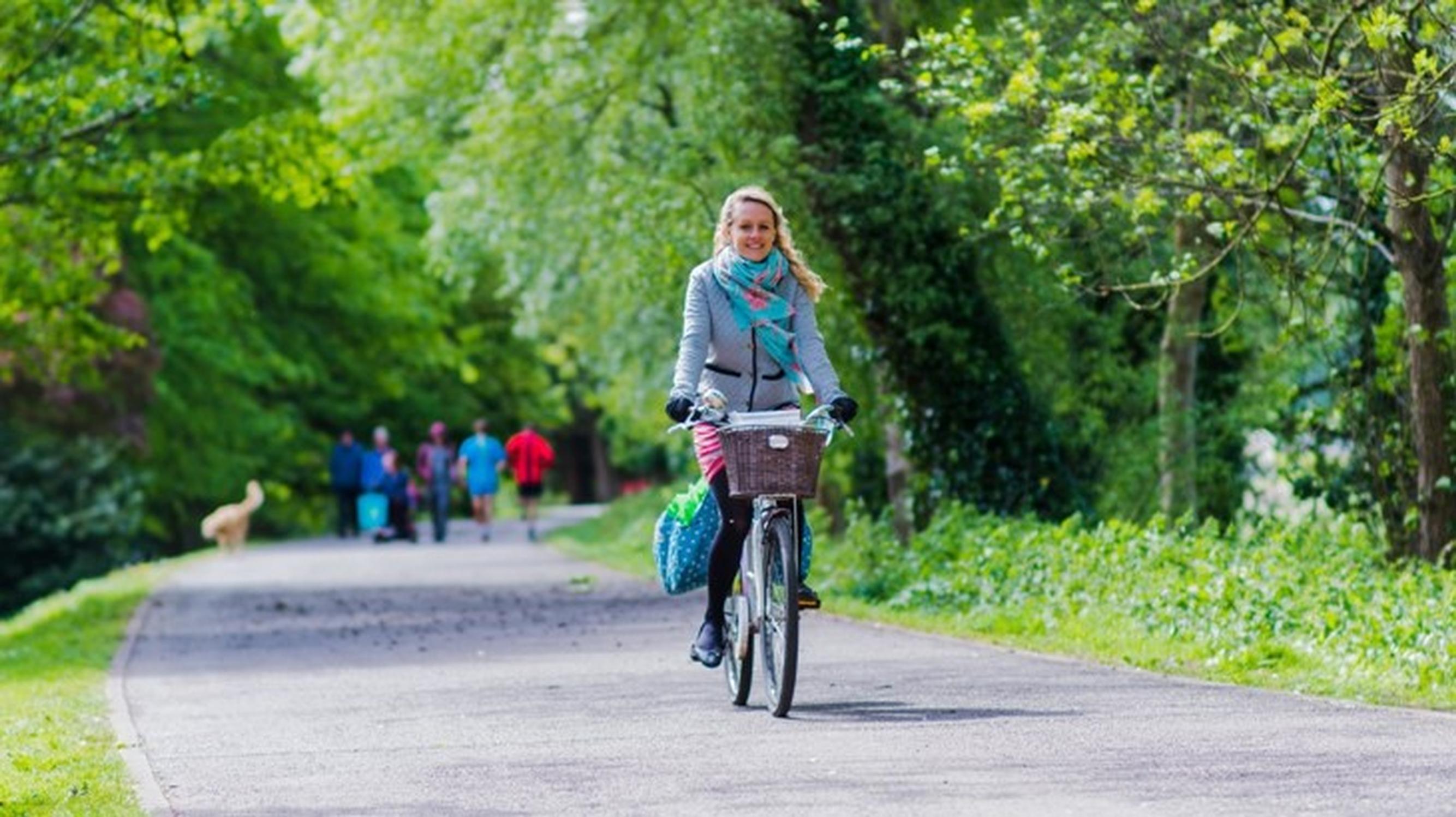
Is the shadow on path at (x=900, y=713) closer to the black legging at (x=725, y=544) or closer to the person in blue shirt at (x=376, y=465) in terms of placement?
the black legging at (x=725, y=544)

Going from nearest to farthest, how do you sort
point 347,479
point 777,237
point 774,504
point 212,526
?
1. point 774,504
2. point 777,237
3. point 212,526
4. point 347,479

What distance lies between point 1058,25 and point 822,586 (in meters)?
5.76

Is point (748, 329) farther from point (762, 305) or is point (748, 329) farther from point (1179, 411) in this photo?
point (1179, 411)

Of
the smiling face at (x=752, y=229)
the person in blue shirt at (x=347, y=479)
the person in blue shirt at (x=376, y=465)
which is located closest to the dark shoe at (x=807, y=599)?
the smiling face at (x=752, y=229)

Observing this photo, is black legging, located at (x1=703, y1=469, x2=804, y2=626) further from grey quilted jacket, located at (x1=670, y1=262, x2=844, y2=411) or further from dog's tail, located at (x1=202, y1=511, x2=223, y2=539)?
dog's tail, located at (x1=202, y1=511, x2=223, y2=539)

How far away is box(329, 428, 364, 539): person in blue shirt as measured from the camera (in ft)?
143

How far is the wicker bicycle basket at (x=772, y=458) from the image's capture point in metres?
10.7

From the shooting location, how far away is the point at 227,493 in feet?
155

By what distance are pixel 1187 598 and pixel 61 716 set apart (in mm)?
5860

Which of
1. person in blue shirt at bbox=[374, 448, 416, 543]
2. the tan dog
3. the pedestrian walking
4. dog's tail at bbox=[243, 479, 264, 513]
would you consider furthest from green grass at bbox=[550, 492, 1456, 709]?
person in blue shirt at bbox=[374, 448, 416, 543]

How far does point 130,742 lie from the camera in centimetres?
1148

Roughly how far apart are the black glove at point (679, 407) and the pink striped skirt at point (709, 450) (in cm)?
30

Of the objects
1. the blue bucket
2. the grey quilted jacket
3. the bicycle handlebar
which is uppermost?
the grey quilted jacket

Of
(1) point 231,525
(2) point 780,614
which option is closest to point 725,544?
(2) point 780,614
